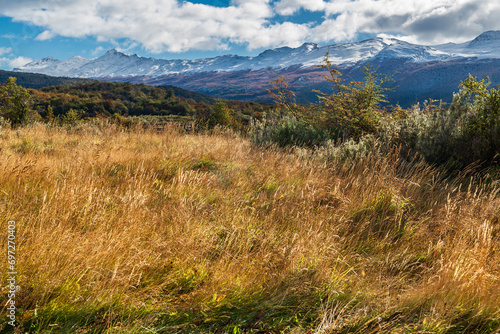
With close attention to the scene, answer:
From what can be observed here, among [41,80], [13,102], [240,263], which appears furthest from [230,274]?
[41,80]

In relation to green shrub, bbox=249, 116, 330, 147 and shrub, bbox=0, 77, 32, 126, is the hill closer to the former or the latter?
shrub, bbox=0, 77, 32, 126

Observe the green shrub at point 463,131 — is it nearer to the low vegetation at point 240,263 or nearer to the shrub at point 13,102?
the low vegetation at point 240,263

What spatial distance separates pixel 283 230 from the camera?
9.39 feet

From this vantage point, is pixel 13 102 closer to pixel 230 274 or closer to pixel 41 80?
pixel 230 274

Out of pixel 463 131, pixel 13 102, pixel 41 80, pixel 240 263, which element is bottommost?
pixel 240 263

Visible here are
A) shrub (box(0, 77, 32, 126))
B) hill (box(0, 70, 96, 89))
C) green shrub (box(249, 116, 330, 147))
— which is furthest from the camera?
hill (box(0, 70, 96, 89))


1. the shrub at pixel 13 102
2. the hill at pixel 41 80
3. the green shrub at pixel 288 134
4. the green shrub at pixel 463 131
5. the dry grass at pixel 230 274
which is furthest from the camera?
the hill at pixel 41 80

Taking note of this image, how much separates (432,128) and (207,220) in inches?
207

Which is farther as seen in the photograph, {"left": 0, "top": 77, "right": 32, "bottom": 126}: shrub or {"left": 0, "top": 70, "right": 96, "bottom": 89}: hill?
{"left": 0, "top": 70, "right": 96, "bottom": 89}: hill

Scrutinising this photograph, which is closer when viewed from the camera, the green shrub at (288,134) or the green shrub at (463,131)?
the green shrub at (463,131)

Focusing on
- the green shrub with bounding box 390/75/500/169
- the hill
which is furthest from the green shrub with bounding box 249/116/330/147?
the hill

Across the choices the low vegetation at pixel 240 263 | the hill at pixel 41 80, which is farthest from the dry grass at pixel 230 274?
the hill at pixel 41 80

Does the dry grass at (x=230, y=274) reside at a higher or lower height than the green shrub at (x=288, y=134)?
lower

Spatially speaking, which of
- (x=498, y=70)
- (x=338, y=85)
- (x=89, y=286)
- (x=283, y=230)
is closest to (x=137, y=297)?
(x=89, y=286)
